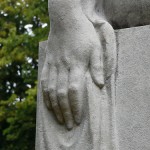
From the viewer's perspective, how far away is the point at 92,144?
3.56 meters

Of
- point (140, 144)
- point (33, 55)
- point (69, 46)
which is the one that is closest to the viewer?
point (140, 144)

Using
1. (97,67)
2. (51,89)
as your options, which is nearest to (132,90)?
(97,67)

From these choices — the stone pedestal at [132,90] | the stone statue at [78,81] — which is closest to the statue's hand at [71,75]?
the stone statue at [78,81]

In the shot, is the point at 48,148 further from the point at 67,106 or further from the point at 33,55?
the point at 33,55

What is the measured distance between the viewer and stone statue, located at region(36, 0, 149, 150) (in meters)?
3.62

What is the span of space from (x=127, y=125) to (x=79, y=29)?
2.50 feet

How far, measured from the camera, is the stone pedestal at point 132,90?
3.56 meters

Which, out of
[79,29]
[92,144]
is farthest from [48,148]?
[79,29]

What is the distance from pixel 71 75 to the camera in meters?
3.71

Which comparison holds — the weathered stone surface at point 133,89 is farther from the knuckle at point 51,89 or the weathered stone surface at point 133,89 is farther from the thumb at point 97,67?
the knuckle at point 51,89

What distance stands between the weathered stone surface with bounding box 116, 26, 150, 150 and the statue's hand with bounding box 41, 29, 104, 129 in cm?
16

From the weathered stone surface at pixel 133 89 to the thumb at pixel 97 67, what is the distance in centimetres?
13

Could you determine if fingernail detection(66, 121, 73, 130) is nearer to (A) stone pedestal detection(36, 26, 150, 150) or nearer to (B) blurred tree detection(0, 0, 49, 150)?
(A) stone pedestal detection(36, 26, 150, 150)

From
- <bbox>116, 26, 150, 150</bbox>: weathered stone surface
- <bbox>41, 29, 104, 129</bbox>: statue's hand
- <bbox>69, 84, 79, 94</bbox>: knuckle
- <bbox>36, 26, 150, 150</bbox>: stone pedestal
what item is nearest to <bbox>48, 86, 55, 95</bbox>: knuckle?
<bbox>41, 29, 104, 129</bbox>: statue's hand
